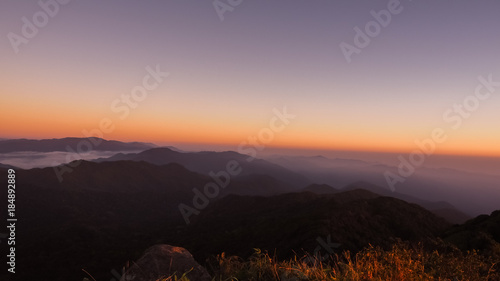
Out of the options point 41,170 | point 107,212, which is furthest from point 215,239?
point 41,170

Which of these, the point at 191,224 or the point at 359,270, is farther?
the point at 191,224

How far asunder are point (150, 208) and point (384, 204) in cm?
10193

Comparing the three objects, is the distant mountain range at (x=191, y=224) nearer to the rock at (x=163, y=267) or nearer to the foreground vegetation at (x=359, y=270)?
the foreground vegetation at (x=359, y=270)

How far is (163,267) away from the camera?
4602 mm

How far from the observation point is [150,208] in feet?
377

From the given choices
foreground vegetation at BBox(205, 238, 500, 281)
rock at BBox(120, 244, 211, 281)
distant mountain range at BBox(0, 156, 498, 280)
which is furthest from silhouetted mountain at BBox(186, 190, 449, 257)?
rock at BBox(120, 244, 211, 281)

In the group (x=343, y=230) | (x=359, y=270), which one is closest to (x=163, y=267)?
(x=359, y=270)

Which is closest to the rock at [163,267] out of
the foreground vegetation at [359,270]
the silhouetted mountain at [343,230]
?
the foreground vegetation at [359,270]

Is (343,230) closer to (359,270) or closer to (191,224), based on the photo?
(359,270)

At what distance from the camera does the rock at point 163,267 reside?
4250 millimetres

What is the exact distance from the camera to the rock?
4250 millimetres

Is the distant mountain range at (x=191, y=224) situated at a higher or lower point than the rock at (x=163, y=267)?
lower

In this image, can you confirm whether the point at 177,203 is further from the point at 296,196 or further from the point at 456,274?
the point at 456,274

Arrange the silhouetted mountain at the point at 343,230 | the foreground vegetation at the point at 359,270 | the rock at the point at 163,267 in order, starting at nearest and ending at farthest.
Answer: the foreground vegetation at the point at 359,270 → the rock at the point at 163,267 → the silhouetted mountain at the point at 343,230
